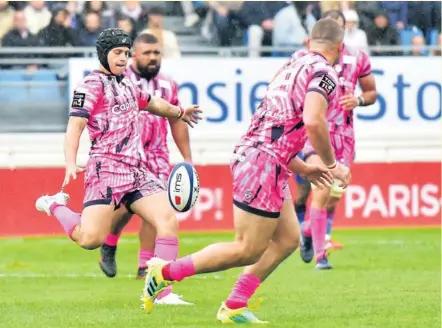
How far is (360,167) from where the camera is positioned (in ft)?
64.9

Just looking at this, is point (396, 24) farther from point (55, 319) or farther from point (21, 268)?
point (55, 319)

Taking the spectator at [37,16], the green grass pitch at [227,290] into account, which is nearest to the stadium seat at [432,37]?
the green grass pitch at [227,290]

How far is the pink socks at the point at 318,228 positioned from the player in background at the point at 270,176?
3.98 meters

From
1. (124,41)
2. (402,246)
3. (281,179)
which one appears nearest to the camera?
(281,179)

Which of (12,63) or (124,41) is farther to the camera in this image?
(12,63)

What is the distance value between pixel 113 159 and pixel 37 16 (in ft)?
33.2

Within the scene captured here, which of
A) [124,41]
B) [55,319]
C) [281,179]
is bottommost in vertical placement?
[55,319]

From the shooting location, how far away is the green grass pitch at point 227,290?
1006cm

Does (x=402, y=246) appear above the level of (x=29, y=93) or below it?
below

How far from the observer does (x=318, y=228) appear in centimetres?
1400

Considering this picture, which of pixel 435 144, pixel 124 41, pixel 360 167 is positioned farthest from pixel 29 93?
pixel 124 41

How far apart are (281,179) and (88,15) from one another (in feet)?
39.0

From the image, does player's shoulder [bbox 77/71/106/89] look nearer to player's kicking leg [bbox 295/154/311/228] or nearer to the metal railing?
player's kicking leg [bbox 295/154/311/228]

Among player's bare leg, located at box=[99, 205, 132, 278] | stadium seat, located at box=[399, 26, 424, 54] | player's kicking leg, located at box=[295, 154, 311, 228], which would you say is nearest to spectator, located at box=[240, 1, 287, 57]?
stadium seat, located at box=[399, 26, 424, 54]
